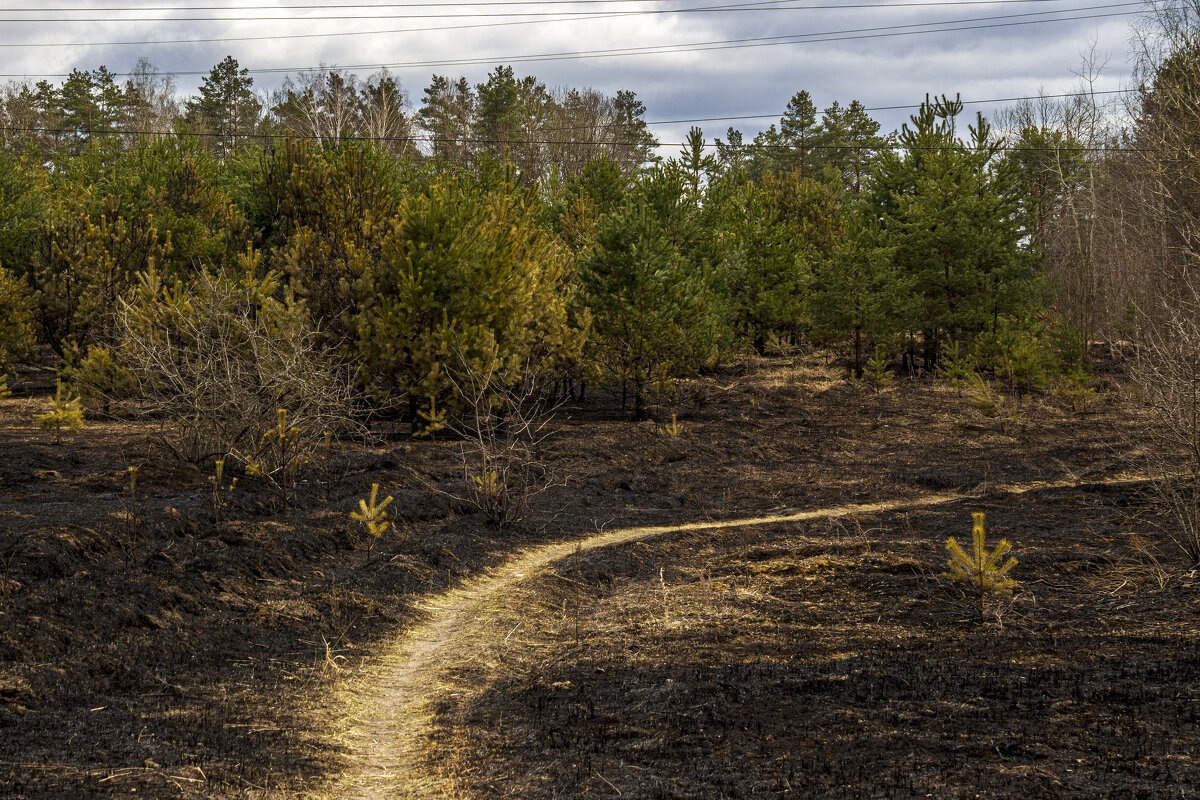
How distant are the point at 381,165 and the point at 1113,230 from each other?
25762 millimetres

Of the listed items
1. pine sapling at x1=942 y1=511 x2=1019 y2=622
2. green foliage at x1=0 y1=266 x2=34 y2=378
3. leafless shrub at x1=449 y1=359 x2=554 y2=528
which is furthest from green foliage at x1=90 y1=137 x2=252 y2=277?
pine sapling at x1=942 y1=511 x2=1019 y2=622

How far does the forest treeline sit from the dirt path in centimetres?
353

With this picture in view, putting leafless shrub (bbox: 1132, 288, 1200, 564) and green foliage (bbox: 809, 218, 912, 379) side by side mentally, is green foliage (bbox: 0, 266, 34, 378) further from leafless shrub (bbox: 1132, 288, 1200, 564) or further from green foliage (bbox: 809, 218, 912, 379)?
leafless shrub (bbox: 1132, 288, 1200, 564)

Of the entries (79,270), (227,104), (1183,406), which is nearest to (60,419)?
(79,270)

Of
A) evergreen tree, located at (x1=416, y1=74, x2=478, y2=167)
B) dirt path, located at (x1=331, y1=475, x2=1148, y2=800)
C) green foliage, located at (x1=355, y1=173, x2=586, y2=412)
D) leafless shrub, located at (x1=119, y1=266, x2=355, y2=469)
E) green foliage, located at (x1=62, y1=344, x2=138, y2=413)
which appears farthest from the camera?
evergreen tree, located at (x1=416, y1=74, x2=478, y2=167)

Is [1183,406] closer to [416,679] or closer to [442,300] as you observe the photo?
[416,679]

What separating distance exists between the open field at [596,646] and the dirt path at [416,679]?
47 mm

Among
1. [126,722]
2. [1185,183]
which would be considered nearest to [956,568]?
[126,722]

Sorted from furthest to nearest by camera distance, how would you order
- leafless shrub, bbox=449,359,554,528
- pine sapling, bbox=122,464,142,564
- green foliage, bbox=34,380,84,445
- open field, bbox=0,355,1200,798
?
1. green foliage, bbox=34,380,84,445
2. leafless shrub, bbox=449,359,554,528
3. pine sapling, bbox=122,464,142,564
4. open field, bbox=0,355,1200,798

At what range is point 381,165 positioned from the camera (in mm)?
20875

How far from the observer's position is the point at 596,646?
6.46 m

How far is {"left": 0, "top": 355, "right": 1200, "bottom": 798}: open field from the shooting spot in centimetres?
418

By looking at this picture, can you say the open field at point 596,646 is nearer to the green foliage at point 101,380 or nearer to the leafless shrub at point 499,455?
the leafless shrub at point 499,455

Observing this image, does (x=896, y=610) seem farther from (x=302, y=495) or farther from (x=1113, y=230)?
(x=1113, y=230)
